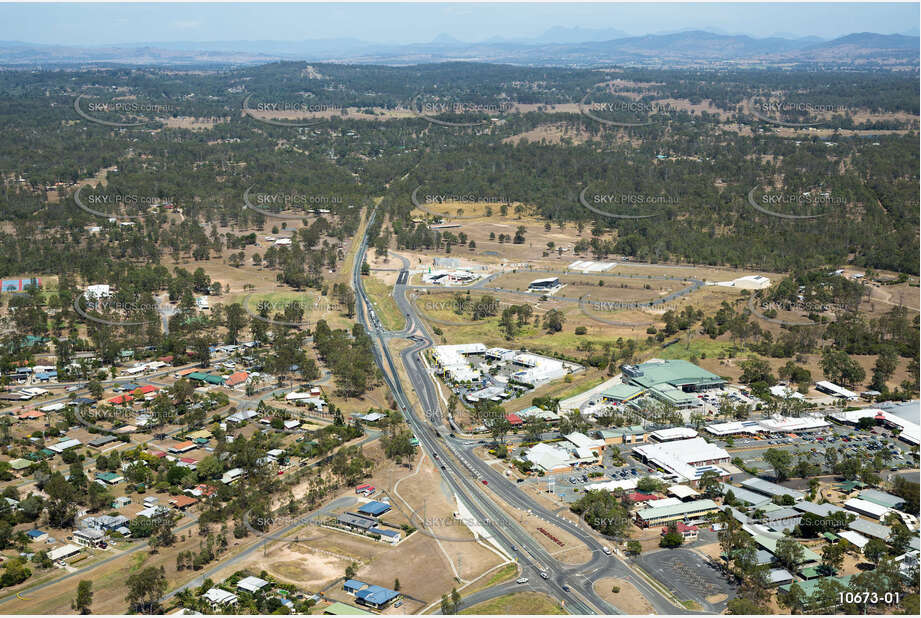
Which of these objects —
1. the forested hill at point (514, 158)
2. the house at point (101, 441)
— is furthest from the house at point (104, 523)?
the forested hill at point (514, 158)

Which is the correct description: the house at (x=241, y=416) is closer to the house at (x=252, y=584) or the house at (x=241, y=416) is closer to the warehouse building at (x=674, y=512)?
the house at (x=252, y=584)

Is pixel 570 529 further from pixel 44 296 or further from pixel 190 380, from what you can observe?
pixel 44 296

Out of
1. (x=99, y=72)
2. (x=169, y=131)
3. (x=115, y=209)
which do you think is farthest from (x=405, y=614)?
(x=99, y=72)

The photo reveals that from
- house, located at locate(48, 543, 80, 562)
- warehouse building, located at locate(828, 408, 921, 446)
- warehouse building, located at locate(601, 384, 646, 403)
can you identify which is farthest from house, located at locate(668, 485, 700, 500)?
house, located at locate(48, 543, 80, 562)

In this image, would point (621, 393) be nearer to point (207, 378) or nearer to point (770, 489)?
point (770, 489)

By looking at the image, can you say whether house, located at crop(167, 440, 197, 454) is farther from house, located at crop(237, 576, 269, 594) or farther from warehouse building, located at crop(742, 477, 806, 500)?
warehouse building, located at crop(742, 477, 806, 500)
